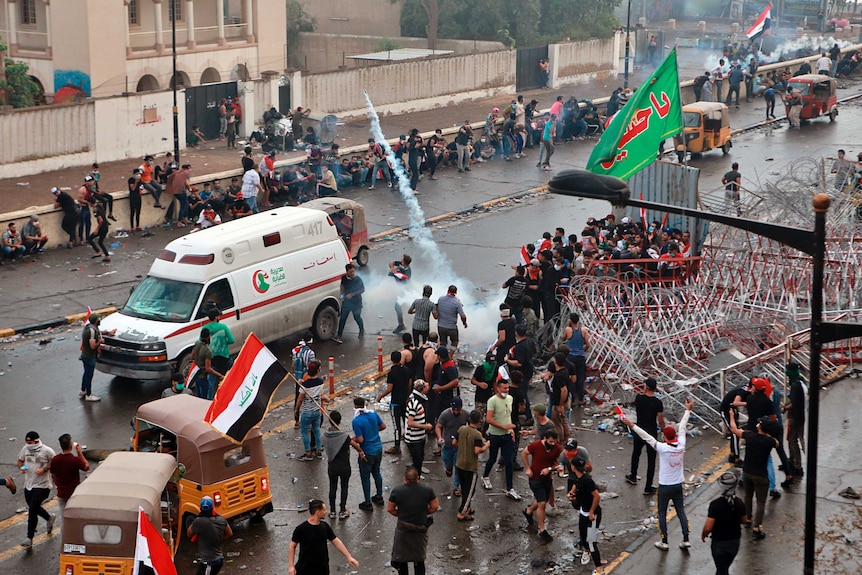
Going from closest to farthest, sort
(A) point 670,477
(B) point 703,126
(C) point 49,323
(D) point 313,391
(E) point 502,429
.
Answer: (A) point 670,477, (E) point 502,429, (D) point 313,391, (C) point 49,323, (B) point 703,126

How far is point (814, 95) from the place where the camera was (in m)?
40.8

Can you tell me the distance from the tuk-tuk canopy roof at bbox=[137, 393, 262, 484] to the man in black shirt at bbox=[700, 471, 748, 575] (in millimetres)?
5058

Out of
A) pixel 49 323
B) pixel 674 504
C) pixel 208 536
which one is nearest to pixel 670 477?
pixel 674 504

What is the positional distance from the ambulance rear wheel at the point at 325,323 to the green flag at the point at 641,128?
201 inches

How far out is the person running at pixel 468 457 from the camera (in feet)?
44.7

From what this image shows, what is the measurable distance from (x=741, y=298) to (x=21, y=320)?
12.7m

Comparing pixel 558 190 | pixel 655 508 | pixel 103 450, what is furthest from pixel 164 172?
pixel 558 190

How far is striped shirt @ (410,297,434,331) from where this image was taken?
62.3 feet

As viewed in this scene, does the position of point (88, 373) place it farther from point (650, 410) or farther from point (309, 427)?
point (650, 410)

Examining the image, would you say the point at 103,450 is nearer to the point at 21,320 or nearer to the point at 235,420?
the point at 235,420

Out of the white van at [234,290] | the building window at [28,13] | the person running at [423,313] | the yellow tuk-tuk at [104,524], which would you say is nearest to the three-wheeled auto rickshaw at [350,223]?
the white van at [234,290]

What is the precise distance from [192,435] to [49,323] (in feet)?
31.4

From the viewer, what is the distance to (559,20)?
64062 mm

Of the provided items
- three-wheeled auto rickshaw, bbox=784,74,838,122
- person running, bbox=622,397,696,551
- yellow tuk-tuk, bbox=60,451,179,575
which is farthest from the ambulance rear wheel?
three-wheeled auto rickshaw, bbox=784,74,838,122
